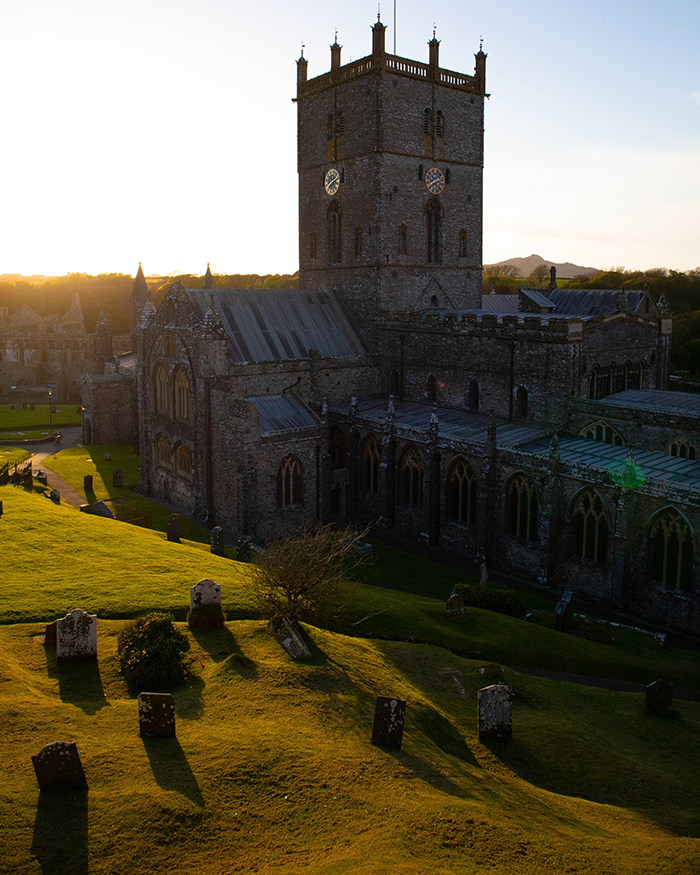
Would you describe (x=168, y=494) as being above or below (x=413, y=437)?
below

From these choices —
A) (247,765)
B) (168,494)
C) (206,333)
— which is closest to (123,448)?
(168,494)

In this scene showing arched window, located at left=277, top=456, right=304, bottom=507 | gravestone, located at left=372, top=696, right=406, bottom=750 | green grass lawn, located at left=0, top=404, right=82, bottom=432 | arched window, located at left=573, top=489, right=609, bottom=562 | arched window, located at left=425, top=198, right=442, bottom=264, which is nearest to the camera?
gravestone, located at left=372, top=696, right=406, bottom=750

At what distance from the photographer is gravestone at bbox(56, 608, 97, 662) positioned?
1864 cm

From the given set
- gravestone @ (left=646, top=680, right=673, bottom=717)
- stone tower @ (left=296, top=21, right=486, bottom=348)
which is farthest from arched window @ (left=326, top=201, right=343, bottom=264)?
gravestone @ (left=646, top=680, right=673, bottom=717)

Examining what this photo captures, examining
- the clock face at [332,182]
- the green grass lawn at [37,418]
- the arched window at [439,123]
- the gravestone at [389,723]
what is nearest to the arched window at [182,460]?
the clock face at [332,182]

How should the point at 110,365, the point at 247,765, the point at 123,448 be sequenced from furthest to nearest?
1. the point at 110,365
2. the point at 123,448
3. the point at 247,765

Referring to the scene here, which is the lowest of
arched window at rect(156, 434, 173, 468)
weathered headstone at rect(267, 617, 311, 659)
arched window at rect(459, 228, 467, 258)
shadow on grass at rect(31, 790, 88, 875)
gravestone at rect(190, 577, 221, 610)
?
weathered headstone at rect(267, 617, 311, 659)

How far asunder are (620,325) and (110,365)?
49302mm

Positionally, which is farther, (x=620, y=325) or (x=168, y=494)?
(x=168, y=494)

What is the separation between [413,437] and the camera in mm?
37781

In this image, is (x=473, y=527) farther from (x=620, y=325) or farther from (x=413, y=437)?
(x=620, y=325)

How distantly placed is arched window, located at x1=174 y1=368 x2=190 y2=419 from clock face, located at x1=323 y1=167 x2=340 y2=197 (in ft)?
50.2

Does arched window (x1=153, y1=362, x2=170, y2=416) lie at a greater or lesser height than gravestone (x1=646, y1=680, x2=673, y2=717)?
greater

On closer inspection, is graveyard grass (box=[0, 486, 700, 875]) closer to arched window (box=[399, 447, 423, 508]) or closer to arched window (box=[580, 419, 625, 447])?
arched window (box=[580, 419, 625, 447])
